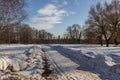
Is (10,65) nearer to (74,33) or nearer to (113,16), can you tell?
(113,16)

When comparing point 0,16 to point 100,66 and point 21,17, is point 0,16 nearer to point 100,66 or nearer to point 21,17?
point 21,17

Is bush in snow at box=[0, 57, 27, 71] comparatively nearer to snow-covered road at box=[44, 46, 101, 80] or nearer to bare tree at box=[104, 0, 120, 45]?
snow-covered road at box=[44, 46, 101, 80]

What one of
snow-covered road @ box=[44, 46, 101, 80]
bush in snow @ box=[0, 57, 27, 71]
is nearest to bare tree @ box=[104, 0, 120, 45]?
snow-covered road @ box=[44, 46, 101, 80]

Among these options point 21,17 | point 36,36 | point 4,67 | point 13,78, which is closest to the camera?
point 13,78

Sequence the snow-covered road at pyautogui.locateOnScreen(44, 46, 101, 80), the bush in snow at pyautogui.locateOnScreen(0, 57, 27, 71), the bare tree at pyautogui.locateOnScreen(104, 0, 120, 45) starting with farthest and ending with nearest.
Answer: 1. the bare tree at pyautogui.locateOnScreen(104, 0, 120, 45)
2. the bush in snow at pyautogui.locateOnScreen(0, 57, 27, 71)
3. the snow-covered road at pyautogui.locateOnScreen(44, 46, 101, 80)

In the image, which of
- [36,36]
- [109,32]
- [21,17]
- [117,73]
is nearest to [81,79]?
[117,73]

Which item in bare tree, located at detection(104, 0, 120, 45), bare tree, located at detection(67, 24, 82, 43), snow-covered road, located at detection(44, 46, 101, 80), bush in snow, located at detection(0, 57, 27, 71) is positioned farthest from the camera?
bare tree, located at detection(67, 24, 82, 43)

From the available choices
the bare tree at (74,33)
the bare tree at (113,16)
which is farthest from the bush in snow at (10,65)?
the bare tree at (74,33)

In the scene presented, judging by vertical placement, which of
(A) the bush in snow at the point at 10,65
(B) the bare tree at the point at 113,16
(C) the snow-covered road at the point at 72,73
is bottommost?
(C) the snow-covered road at the point at 72,73

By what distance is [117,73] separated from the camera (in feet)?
32.8

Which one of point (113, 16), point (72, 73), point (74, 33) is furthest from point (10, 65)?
point (74, 33)

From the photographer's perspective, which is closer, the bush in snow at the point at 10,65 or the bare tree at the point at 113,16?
the bush in snow at the point at 10,65

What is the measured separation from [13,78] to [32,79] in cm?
77

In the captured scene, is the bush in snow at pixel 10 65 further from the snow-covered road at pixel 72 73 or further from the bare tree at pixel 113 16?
the bare tree at pixel 113 16
